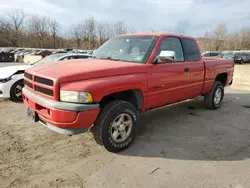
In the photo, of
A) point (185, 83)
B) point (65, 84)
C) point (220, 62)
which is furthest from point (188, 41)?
point (65, 84)

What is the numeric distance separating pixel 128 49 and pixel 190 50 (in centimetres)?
163

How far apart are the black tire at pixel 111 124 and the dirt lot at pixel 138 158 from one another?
5.8 inches

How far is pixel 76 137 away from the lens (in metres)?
3.93

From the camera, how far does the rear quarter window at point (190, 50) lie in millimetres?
4726

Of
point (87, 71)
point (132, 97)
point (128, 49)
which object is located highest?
point (128, 49)

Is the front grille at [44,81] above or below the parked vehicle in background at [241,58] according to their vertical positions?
below

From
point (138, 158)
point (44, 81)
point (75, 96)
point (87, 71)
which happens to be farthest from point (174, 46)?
point (44, 81)

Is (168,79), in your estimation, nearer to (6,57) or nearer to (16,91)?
(16,91)

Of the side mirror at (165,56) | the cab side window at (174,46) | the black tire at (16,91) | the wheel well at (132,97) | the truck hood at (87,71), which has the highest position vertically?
the cab side window at (174,46)

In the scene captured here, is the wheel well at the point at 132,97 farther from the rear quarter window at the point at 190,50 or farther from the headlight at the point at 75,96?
the rear quarter window at the point at 190,50

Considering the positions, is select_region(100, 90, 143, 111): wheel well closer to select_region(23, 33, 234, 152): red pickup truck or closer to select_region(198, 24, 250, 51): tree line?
select_region(23, 33, 234, 152): red pickup truck

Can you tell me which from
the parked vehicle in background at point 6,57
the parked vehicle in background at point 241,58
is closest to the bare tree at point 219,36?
the parked vehicle in background at point 241,58

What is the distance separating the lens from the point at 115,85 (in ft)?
10.3

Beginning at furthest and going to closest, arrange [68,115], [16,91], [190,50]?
[16,91] < [190,50] < [68,115]
